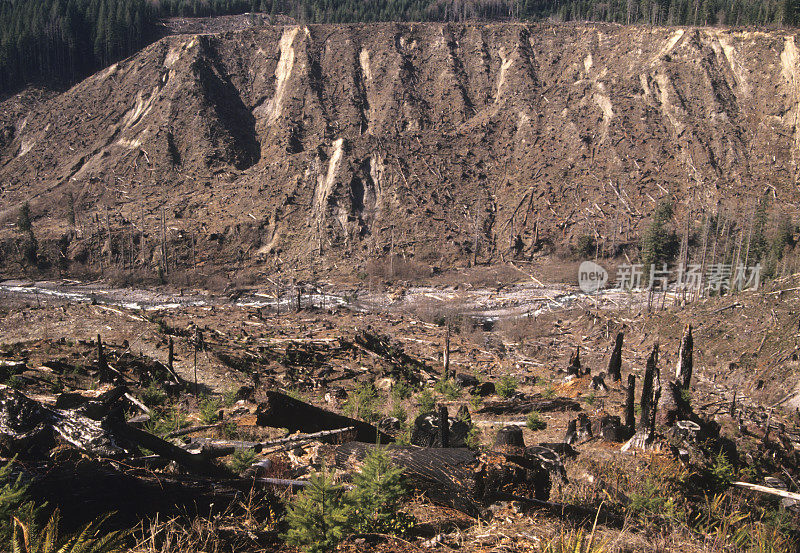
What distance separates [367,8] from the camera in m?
92.1

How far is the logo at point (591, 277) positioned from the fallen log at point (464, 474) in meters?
38.5

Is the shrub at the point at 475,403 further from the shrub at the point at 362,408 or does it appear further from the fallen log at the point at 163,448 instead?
the fallen log at the point at 163,448

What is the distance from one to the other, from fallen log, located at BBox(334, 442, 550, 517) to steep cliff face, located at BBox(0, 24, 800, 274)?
42159 millimetres

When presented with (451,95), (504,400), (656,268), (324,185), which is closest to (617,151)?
(656,268)

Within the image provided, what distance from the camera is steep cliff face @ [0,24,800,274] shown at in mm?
49781

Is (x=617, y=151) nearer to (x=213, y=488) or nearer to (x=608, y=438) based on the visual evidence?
(x=608, y=438)

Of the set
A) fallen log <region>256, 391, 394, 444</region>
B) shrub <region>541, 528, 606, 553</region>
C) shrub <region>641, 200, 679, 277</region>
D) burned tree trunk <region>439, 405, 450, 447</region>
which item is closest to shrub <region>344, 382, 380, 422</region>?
fallen log <region>256, 391, 394, 444</region>

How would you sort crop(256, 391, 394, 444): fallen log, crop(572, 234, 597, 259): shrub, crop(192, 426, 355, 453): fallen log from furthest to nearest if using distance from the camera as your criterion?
1. crop(572, 234, 597, 259): shrub
2. crop(256, 391, 394, 444): fallen log
3. crop(192, 426, 355, 453): fallen log

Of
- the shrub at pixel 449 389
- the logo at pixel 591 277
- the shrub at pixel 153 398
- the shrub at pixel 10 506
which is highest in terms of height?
the shrub at pixel 10 506

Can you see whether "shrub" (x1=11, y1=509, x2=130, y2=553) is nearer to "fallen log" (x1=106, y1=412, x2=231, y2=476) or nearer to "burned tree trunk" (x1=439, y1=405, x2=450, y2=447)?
"fallen log" (x1=106, y1=412, x2=231, y2=476)

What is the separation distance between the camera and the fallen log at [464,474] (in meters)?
Answer: 4.69

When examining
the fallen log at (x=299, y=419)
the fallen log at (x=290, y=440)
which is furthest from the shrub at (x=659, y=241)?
the fallen log at (x=290, y=440)

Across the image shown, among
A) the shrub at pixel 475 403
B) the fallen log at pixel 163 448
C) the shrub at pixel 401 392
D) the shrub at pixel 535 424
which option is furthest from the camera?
the shrub at pixel 401 392

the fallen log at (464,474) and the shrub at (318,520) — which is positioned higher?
the shrub at (318,520)
